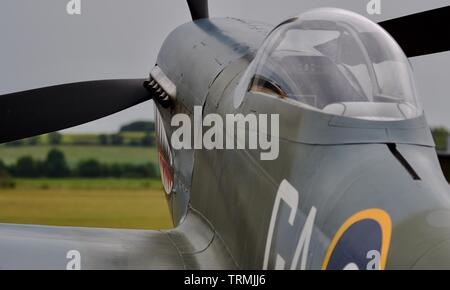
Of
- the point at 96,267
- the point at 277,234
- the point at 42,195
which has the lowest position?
the point at 42,195

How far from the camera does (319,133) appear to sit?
3.78m

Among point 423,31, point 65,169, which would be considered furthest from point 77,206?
point 423,31

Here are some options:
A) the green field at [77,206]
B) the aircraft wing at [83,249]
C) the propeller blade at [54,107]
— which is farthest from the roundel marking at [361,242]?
the green field at [77,206]

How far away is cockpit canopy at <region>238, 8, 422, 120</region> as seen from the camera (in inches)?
158

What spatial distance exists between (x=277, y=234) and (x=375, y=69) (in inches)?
43.2

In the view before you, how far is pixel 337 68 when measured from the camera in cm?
430

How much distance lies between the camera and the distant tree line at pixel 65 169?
19.2 metres

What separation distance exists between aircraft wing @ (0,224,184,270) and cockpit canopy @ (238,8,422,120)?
4.28ft

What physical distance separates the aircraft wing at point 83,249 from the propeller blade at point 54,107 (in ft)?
7.74

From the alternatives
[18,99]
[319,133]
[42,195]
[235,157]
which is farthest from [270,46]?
[42,195]

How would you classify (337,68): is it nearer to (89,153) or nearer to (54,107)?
(54,107)
